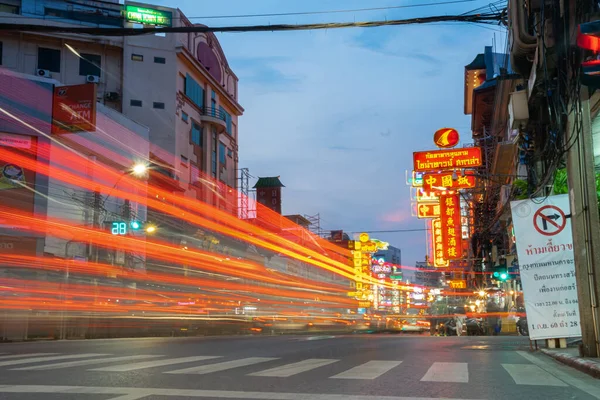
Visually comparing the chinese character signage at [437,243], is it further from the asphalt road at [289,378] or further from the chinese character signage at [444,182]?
the asphalt road at [289,378]

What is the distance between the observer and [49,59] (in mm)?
53469

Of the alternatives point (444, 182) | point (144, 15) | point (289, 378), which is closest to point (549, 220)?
point (289, 378)

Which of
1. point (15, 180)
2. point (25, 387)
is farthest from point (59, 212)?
point (25, 387)

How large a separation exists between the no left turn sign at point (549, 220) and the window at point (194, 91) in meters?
51.2

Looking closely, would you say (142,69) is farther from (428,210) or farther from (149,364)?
(149,364)

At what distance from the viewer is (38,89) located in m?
40.1

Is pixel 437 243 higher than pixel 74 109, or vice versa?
pixel 74 109

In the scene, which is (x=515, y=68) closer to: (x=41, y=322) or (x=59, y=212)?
(x=41, y=322)

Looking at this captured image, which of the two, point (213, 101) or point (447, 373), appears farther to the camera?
point (213, 101)

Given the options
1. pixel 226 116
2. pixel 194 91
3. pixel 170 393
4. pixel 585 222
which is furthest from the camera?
pixel 226 116

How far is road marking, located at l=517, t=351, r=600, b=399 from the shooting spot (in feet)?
28.7

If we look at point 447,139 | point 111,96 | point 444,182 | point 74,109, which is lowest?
point 444,182

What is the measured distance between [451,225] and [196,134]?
28.8m

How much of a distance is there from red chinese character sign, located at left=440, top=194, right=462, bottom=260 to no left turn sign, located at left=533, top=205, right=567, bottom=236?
1312 inches
